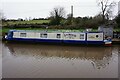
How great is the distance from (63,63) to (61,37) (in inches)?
258

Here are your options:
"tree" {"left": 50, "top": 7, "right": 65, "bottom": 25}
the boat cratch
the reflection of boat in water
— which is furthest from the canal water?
"tree" {"left": 50, "top": 7, "right": 65, "bottom": 25}

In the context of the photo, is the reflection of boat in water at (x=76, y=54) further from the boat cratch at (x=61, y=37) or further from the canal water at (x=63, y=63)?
the boat cratch at (x=61, y=37)

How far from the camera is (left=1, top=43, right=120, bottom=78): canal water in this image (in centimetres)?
935

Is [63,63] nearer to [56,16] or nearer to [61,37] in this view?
[61,37]

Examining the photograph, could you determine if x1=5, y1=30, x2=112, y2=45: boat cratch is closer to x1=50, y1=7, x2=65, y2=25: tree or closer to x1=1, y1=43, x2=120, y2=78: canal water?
x1=1, y1=43, x2=120, y2=78: canal water

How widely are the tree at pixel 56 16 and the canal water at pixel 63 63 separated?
16194mm

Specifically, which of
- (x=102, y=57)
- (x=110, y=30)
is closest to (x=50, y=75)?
(x=102, y=57)

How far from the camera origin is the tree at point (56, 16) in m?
32.0

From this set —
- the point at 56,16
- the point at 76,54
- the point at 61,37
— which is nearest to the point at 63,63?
the point at 76,54

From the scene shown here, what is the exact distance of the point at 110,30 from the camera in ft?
67.6

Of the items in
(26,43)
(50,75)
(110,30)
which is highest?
(110,30)

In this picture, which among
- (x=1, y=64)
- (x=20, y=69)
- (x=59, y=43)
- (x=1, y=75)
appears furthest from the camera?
(x=59, y=43)

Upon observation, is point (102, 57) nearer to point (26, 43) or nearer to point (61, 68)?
point (61, 68)

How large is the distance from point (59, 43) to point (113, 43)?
4878mm
